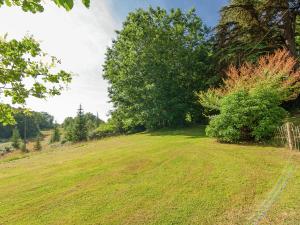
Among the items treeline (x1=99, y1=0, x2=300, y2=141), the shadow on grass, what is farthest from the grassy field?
treeline (x1=99, y1=0, x2=300, y2=141)

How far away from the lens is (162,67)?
3294 cm

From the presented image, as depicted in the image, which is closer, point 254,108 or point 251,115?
point 254,108

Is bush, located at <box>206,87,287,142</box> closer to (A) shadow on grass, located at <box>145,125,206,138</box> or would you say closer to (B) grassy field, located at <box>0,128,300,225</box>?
(B) grassy field, located at <box>0,128,300,225</box>

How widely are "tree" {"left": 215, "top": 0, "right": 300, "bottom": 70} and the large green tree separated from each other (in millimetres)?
4801

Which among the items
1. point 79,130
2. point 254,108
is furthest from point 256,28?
point 79,130

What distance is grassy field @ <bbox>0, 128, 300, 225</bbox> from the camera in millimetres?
6883

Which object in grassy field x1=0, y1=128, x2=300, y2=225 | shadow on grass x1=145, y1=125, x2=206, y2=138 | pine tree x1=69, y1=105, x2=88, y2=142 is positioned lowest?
grassy field x1=0, y1=128, x2=300, y2=225

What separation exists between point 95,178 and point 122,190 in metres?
2.18

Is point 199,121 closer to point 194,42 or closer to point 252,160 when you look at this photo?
point 194,42

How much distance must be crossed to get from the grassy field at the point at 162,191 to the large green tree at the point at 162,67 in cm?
1839

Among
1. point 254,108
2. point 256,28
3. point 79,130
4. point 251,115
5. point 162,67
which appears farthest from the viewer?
point 79,130

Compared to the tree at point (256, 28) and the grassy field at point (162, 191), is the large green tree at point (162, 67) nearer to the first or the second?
the tree at point (256, 28)

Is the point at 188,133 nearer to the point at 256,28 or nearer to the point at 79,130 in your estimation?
the point at 256,28

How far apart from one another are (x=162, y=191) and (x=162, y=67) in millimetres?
25396
